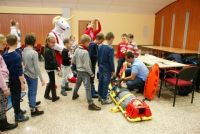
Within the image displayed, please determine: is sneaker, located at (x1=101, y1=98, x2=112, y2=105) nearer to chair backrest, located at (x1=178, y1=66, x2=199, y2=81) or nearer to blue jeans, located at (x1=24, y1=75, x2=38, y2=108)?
blue jeans, located at (x1=24, y1=75, x2=38, y2=108)

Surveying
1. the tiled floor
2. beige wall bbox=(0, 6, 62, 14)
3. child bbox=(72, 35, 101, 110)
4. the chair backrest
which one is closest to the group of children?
child bbox=(72, 35, 101, 110)

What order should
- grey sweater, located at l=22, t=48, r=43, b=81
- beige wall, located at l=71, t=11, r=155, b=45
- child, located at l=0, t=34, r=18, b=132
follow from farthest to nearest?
beige wall, located at l=71, t=11, r=155, b=45 → grey sweater, located at l=22, t=48, r=43, b=81 → child, located at l=0, t=34, r=18, b=132

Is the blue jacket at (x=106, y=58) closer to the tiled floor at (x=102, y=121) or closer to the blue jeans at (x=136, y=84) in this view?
the tiled floor at (x=102, y=121)

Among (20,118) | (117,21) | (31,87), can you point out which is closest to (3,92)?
(31,87)

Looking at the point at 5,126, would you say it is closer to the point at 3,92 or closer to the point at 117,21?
the point at 3,92

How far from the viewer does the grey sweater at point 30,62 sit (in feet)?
8.71

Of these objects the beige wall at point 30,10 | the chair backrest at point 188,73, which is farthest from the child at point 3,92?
the beige wall at point 30,10

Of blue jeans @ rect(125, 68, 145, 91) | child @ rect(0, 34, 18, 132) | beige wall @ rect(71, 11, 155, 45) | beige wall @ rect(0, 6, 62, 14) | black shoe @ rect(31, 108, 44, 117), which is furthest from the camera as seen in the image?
beige wall @ rect(71, 11, 155, 45)

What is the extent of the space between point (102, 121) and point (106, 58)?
3.46ft

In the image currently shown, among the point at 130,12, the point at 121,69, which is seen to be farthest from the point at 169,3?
the point at 121,69

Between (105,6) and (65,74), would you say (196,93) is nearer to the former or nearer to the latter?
(65,74)

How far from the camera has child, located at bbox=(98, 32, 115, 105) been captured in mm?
3199

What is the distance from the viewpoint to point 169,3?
8.27 m

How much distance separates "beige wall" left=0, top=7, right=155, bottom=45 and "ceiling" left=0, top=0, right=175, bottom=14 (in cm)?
22
